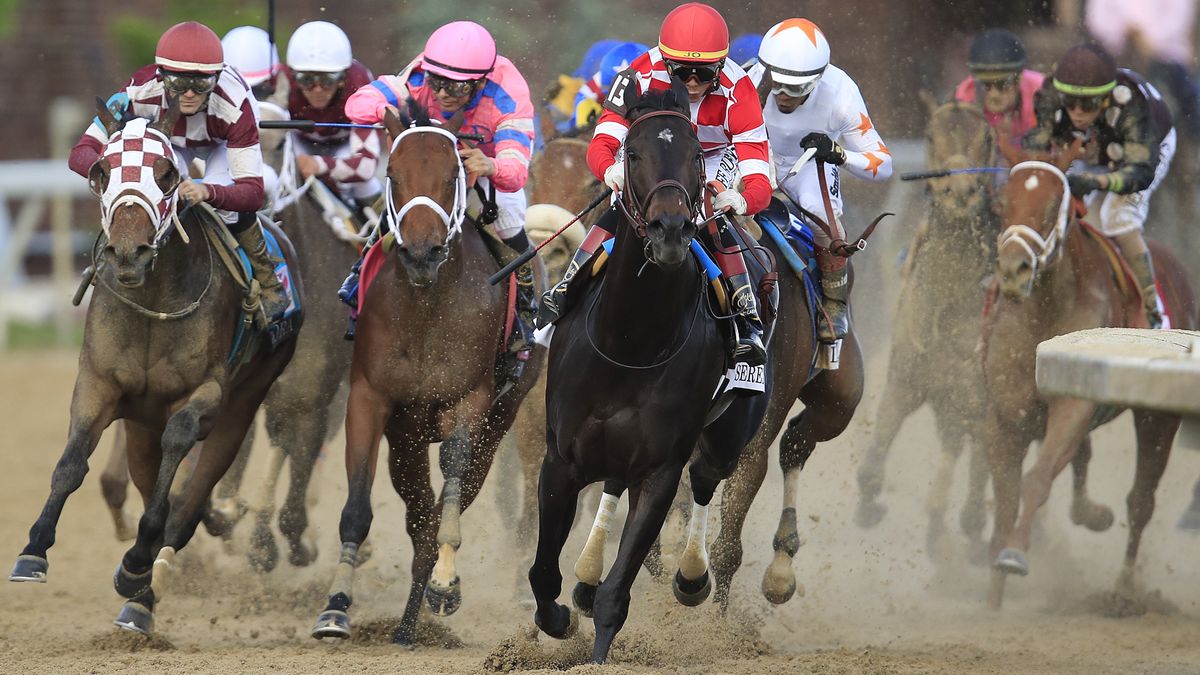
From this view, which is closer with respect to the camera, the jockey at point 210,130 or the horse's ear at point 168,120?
the horse's ear at point 168,120

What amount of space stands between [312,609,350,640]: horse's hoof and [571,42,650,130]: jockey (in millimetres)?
3894

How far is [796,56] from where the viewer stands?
26.0 ft

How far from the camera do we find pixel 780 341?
305 inches

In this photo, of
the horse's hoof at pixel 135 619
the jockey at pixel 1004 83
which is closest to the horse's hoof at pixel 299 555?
the horse's hoof at pixel 135 619

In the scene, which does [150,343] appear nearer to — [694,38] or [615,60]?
[694,38]

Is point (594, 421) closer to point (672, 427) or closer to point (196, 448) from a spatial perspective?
point (672, 427)

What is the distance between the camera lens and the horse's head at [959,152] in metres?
10.5

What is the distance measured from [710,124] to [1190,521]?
5111mm

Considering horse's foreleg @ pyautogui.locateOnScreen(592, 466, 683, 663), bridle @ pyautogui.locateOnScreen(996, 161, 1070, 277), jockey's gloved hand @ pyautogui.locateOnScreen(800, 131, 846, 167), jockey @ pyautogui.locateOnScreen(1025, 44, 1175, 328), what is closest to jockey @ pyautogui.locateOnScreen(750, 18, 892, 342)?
jockey's gloved hand @ pyautogui.locateOnScreen(800, 131, 846, 167)

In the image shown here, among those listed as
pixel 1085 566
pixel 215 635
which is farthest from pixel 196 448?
pixel 1085 566

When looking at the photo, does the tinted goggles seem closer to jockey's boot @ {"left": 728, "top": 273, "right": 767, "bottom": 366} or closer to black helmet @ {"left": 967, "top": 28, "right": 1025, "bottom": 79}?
black helmet @ {"left": 967, "top": 28, "right": 1025, "bottom": 79}

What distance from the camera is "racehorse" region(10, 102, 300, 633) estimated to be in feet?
22.6

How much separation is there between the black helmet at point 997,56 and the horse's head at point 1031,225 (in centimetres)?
181

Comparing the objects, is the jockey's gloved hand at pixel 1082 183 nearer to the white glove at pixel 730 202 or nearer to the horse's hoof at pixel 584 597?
the white glove at pixel 730 202
